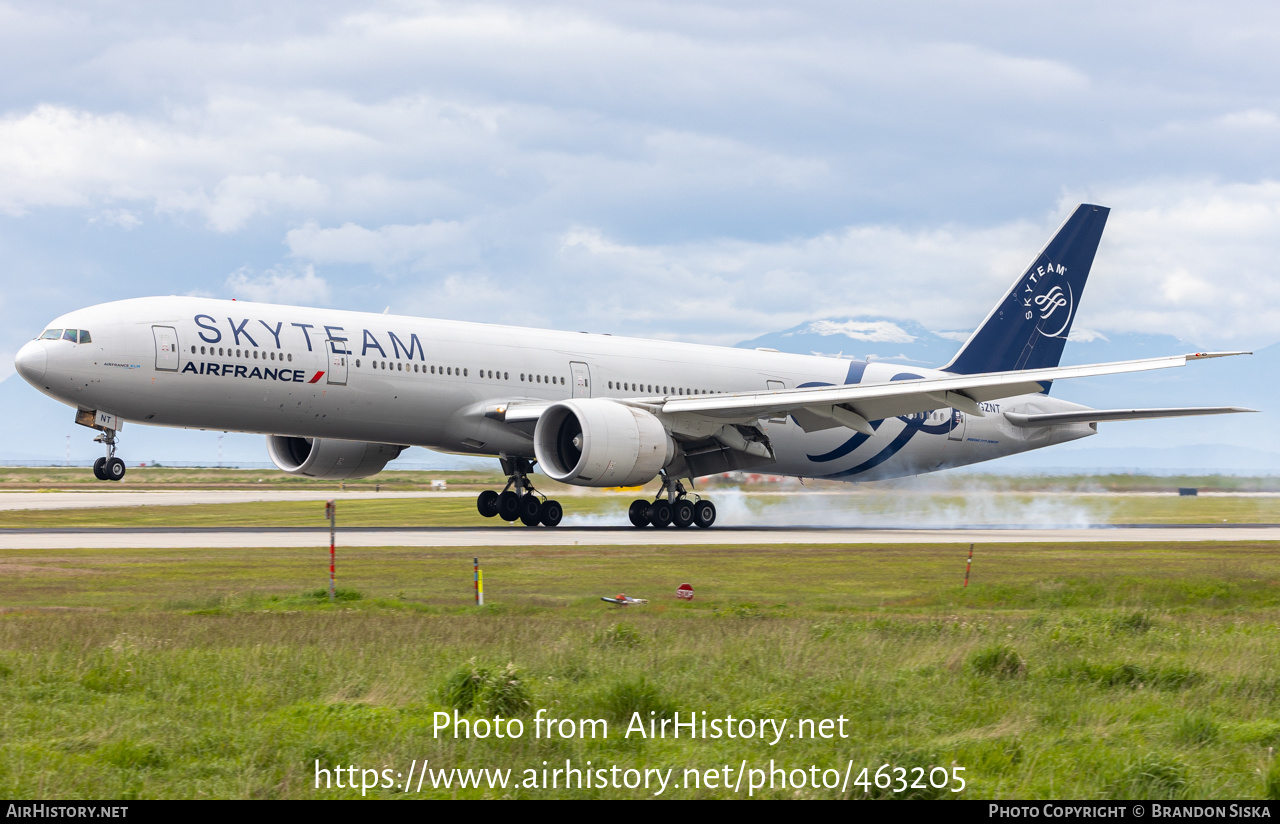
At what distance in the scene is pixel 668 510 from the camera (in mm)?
33531

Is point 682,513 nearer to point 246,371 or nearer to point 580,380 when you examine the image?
point 580,380

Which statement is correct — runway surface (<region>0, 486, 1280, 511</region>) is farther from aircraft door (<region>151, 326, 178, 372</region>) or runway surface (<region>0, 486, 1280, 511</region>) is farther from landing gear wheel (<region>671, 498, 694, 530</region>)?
aircraft door (<region>151, 326, 178, 372</region>)

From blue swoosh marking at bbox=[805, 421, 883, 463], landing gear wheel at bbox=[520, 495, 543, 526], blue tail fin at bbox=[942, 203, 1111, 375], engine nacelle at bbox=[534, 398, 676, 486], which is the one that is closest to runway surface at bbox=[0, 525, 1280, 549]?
landing gear wheel at bbox=[520, 495, 543, 526]

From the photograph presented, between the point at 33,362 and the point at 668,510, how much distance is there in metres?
16.0

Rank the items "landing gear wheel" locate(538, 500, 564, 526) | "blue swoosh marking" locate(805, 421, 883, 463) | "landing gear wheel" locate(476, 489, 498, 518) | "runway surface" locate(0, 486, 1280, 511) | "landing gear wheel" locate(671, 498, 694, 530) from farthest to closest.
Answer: "runway surface" locate(0, 486, 1280, 511)
"blue swoosh marking" locate(805, 421, 883, 463)
"landing gear wheel" locate(476, 489, 498, 518)
"landing gear wheel" locate(671, 498, 694, 530)
"landing gear wheel" locate(538, 500, 564, 526)

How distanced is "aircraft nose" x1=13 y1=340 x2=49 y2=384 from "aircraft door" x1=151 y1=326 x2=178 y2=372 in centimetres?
222

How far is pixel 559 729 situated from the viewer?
870cm

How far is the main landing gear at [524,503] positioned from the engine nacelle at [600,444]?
287 centimetres

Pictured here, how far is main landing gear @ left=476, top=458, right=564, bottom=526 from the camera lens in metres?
33.4

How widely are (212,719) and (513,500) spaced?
2481cm

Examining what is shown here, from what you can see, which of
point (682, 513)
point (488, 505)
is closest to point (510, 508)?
point (488, 505)

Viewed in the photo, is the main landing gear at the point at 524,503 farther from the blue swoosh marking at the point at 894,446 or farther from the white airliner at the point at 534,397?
the blue swoosh marking at the point at 894,446
